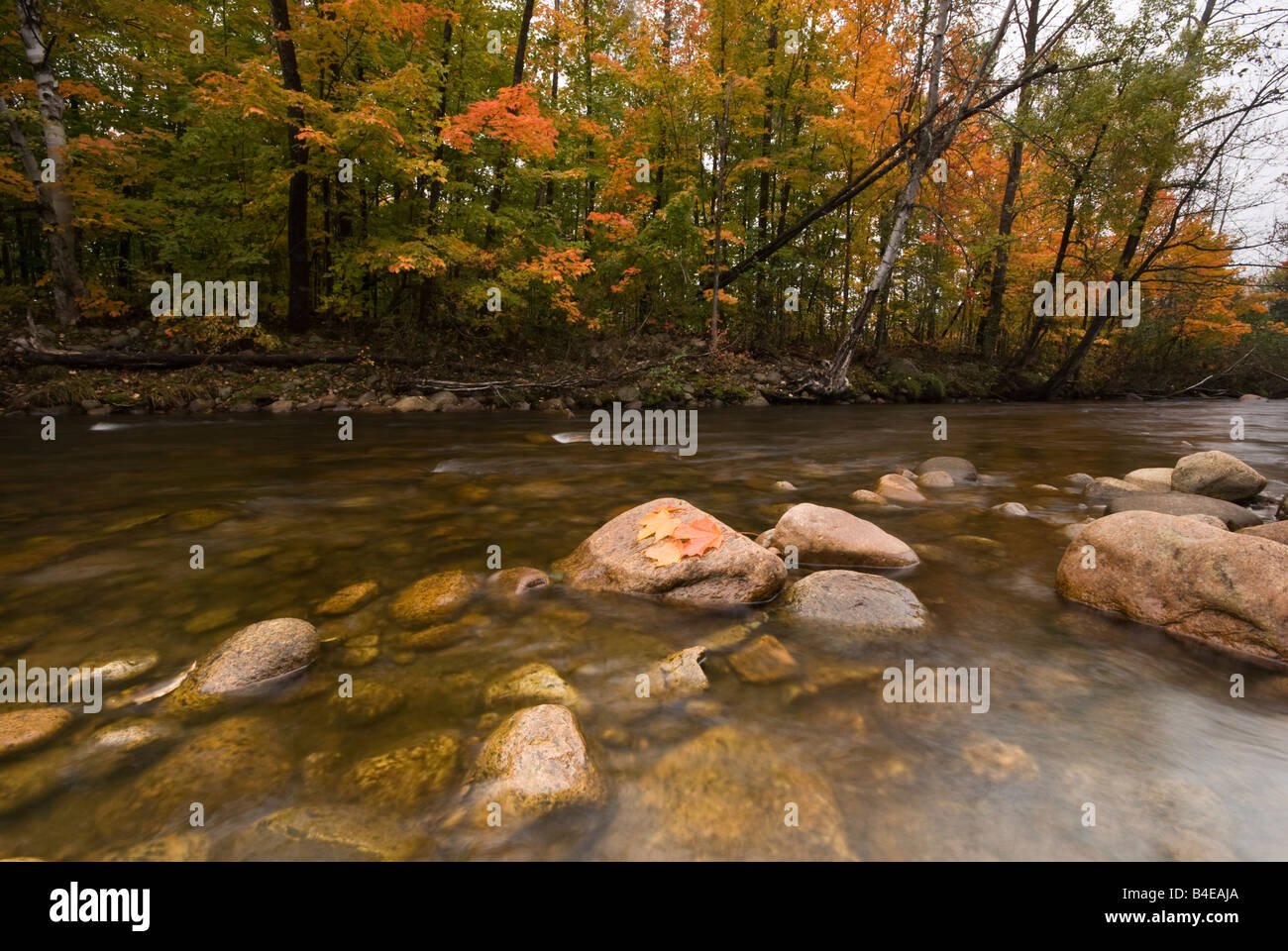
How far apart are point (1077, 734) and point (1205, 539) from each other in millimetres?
1750

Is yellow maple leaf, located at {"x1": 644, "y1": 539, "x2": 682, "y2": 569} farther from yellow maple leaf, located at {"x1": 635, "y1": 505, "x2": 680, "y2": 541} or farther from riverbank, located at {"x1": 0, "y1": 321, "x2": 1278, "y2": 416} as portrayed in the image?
riverbank, located at {"x1": 0, "y1": 321, "x2": 1278, "y2": 416}

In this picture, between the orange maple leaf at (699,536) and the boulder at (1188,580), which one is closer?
the boulder at (1188,580)

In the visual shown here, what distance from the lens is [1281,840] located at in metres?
2.02

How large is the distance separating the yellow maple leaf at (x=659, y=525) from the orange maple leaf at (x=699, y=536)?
65mm

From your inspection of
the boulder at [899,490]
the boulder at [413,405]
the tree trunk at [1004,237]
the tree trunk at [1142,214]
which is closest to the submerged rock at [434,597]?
the boulder at [899,490]

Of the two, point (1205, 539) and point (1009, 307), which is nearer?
point (1205, 539)

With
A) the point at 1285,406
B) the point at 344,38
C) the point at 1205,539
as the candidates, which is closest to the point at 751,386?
the point at 344,38

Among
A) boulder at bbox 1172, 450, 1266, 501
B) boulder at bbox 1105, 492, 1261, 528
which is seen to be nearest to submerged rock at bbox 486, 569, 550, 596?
boulder at bbox 1105, 492, 1261, 528

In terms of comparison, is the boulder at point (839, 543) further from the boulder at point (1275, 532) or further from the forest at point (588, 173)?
the forest at point (588, 173)

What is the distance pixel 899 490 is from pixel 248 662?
6.06m

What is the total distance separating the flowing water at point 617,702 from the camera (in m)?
2.01

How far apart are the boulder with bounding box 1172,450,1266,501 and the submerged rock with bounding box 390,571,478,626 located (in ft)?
23.4

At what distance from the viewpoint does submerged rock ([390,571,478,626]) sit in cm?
351

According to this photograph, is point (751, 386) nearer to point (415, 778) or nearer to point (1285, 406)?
point (415, 778)
